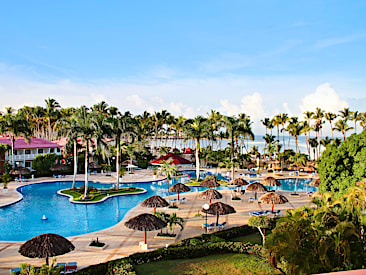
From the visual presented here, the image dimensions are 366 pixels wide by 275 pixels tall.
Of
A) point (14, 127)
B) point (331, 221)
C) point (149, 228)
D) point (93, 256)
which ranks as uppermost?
point (14, 127)

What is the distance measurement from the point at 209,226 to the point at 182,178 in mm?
25809

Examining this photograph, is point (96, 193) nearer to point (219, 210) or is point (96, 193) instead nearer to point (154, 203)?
point (154, 203)

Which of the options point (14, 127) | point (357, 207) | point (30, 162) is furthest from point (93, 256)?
point (30, 162)

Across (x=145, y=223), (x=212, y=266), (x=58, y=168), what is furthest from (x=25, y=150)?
(x=212, y=266)

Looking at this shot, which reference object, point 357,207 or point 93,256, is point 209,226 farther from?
point 357,207

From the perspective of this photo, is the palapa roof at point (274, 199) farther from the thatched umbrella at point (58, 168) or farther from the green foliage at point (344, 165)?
the thatched umbrella at point (58, 168)

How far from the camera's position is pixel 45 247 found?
12.6 m

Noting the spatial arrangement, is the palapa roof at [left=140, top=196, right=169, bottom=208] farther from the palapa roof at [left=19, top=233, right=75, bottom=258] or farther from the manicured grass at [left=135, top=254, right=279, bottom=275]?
the palapa roof at [left=19, top=233, right=75, bottom=258]

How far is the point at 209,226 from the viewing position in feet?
66.9

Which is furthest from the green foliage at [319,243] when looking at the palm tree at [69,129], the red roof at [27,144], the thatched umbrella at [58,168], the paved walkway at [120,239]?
the red roof at [27,144]

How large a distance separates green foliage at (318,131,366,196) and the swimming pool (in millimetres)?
16204

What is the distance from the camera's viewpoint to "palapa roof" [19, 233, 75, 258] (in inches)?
492

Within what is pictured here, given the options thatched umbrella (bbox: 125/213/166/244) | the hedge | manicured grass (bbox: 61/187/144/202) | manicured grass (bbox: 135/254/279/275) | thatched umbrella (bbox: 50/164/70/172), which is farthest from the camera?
thatched umbrella (bbox: 50/164/70/172)

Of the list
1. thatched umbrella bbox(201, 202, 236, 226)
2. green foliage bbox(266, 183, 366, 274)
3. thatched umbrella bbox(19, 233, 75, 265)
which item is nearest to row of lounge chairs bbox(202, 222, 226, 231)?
thatched umbrella bbox(201, 202, 236, 226)
